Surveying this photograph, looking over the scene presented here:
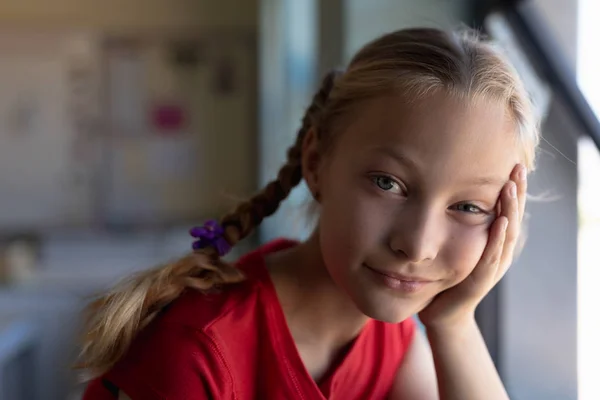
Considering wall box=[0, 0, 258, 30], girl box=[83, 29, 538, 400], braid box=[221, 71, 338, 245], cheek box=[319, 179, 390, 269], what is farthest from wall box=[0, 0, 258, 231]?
cheek box=[319, 179, 390, 269]

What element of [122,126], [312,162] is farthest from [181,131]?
[312,162]

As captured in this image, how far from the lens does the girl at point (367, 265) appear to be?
711mm

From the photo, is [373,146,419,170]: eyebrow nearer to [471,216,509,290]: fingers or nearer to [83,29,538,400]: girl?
[83,29,538,400]: girl

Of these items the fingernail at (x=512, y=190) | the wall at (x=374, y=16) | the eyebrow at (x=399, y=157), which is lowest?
the fingernail at (x=512, y=190)

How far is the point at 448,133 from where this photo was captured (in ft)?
2.29

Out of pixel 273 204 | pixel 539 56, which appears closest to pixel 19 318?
pixel 273 204

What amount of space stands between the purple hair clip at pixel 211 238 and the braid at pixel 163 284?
0.01m

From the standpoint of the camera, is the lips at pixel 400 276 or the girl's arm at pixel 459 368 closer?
the lips at pixel 400 276

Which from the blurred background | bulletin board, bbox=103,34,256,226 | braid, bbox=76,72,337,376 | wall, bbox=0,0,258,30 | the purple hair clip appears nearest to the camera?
braid, bbox=76,72,337,376

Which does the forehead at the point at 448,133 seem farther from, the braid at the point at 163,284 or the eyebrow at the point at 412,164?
the braid at the point at 163,284

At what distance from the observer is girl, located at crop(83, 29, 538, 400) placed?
2.33 feet

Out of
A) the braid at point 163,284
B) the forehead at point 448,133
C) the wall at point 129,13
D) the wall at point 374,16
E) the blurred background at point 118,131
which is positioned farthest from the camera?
the wall at point 129,13

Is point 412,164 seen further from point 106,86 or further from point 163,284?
point 106,86

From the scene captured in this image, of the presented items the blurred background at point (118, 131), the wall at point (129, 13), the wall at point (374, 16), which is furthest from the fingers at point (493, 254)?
the wall at point (129, 13)
